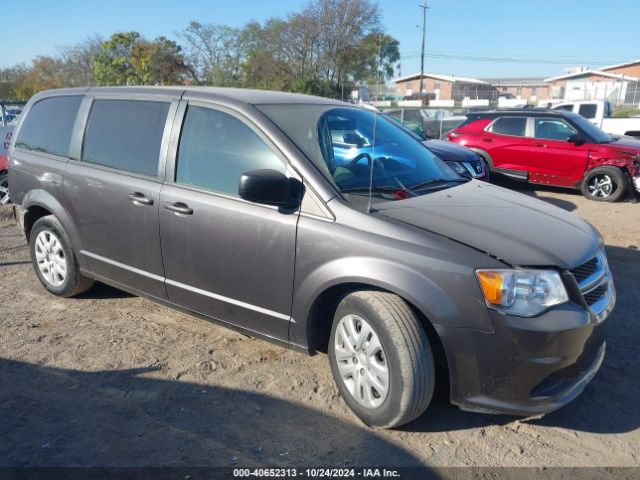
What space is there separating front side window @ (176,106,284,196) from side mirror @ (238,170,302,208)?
0.21m

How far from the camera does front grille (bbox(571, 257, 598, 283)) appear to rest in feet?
9.00

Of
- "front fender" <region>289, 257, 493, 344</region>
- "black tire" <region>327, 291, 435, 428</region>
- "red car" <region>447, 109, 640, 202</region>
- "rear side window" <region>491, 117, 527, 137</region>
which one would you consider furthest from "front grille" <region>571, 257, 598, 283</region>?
"rear side window" <region>491, 117, 527, 137</region>

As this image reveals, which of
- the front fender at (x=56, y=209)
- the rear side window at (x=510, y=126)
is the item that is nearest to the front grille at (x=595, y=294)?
the front fender at (x=56, y=209)

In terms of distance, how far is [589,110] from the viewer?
17.8 m

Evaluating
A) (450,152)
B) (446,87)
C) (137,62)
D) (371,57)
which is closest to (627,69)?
(446,87)

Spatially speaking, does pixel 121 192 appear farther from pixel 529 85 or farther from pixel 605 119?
pixel 529 85

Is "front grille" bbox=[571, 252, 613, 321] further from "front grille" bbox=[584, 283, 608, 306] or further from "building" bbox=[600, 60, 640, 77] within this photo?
"building" bbox=[600, 60, 640, 77]

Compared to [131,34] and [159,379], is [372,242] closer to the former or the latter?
[159,379]

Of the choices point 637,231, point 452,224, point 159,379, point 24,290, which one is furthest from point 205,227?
point 637,231

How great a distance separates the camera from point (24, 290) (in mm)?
5008

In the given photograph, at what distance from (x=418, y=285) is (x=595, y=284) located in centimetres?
105

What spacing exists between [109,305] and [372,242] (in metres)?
2.89

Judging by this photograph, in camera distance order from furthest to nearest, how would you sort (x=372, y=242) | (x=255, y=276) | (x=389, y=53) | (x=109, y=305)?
(x=389, y=53) < (x=109, y=305) < (x=255, y=276) < (x=372, y=242)

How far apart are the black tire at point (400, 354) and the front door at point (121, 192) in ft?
5.61
